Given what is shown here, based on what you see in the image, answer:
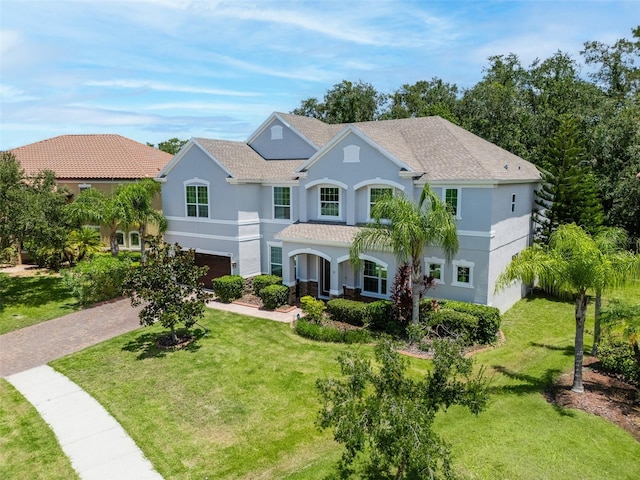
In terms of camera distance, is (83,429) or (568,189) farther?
(568,189)

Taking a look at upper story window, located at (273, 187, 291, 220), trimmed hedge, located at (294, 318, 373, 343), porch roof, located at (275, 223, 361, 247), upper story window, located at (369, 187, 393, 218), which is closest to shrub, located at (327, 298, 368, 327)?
trimmed hedge, located at (294, 318, 373, 343)

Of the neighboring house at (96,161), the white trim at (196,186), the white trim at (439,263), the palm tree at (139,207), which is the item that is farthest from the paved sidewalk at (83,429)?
the neighboring house at (96,161)

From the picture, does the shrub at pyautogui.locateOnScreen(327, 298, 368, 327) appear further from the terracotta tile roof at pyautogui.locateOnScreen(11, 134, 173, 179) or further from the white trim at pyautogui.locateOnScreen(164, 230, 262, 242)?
the terracotta tile roof at pyautogui.locateOnScreen(11, 134, 173, 179)

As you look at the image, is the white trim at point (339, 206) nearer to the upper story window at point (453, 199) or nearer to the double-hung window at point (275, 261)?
the double-hung window at point (275, 261)

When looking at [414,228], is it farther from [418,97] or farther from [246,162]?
[418,97]

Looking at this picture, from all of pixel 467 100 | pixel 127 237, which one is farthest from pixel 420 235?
pixel 467 100

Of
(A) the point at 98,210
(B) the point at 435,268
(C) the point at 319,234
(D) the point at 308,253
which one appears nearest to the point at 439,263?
(B) the point at 435,268

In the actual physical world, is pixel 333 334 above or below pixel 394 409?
below
